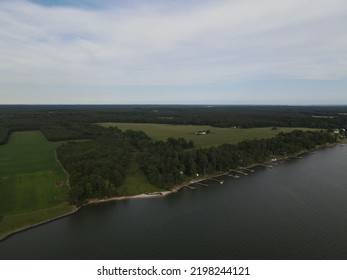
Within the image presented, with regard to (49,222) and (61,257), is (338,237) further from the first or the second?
(49,222)

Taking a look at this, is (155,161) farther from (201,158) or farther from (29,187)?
(29,187)

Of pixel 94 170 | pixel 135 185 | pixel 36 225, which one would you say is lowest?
pixel 36 225

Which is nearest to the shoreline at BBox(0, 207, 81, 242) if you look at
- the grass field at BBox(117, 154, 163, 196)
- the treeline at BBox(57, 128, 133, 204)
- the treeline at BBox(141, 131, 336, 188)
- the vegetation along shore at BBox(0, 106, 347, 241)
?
the vegetation along shore at BBox(0, 106, 347, 241)

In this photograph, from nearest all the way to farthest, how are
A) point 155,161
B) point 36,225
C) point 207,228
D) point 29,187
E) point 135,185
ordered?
point 207,228 < point 36,225 < point 29,187 < point 135,185 < point 155,161

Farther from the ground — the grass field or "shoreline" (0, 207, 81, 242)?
the grass field

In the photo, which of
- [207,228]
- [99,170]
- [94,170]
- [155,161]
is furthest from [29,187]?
[207,228]

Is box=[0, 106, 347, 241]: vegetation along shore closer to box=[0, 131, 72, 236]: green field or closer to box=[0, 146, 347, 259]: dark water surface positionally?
box=[0, 131, 72, 236]: green field

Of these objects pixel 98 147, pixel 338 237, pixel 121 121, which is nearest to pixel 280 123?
pixel 121 121
